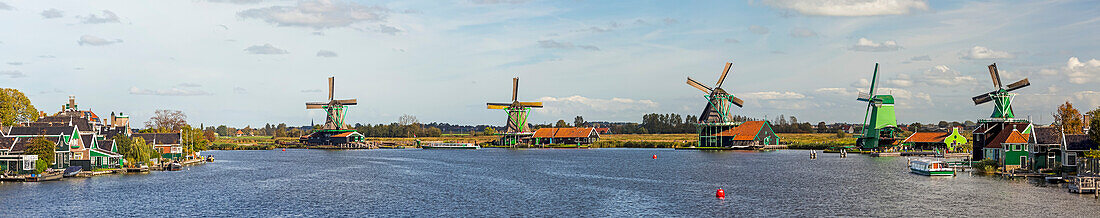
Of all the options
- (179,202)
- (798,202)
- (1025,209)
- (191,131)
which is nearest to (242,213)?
(179,202)

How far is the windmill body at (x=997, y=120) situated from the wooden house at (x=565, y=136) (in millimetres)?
81595

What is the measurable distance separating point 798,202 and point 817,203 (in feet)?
4.03

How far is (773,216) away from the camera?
46.8m

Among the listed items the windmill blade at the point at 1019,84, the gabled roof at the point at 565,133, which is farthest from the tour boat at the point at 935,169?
the gabled roof at the point at 565,133

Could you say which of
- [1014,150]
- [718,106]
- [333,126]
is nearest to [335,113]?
[333,126]

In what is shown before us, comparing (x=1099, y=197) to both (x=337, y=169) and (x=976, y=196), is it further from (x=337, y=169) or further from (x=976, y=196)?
(x=337, y=169)

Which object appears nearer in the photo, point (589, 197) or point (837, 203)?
point (837, 203)

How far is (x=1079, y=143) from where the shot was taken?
2494 inches

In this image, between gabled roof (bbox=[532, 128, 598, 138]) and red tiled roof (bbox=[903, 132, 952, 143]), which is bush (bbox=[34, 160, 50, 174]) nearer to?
red tiled roof (bbox=[903, 132, 952, 143])

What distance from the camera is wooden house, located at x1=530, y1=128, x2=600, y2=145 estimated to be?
178 meters

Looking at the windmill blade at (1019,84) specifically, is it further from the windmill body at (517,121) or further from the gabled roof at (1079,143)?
the windmill body at (517,121)

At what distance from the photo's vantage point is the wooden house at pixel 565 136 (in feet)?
583

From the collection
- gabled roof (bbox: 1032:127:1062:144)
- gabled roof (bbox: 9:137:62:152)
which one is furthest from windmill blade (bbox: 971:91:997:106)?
gabled roof (bbox: 9:137:62:152)

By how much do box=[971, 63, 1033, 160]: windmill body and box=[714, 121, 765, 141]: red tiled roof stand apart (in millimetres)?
45953
